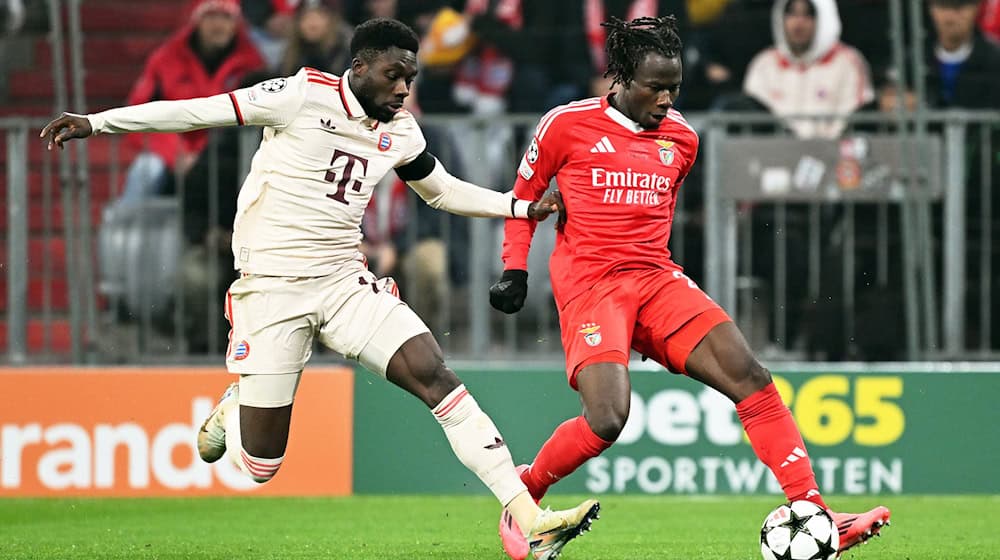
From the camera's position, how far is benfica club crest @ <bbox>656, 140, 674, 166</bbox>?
278 inches

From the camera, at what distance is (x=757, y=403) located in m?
6.66

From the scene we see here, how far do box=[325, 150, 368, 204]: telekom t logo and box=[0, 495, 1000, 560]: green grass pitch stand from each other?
1529mm

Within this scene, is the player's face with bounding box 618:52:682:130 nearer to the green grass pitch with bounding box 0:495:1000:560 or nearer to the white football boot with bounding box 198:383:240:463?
the green grass pitch with bounding box 0:495:1000:560

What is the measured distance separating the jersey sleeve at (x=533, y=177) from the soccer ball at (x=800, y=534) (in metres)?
1.60

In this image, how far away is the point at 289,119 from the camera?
671 cm

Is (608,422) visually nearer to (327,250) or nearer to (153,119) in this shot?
(327,250)

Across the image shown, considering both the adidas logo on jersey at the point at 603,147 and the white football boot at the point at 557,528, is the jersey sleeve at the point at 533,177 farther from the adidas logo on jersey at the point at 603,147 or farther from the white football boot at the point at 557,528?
the white football boot at the point at 557,528

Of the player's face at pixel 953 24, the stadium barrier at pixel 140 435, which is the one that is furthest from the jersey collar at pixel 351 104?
the player's face at pixel 953 24

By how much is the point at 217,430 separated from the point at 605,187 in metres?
2.04

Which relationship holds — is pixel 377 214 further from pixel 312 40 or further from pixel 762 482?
pixel 762 482

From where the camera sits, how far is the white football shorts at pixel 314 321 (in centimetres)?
676

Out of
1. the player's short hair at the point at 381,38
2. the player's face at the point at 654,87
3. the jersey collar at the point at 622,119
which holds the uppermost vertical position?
the player's short hair at the point at 381,38

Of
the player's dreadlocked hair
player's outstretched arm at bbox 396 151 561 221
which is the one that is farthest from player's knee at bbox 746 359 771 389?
the player's dreadlocked hair

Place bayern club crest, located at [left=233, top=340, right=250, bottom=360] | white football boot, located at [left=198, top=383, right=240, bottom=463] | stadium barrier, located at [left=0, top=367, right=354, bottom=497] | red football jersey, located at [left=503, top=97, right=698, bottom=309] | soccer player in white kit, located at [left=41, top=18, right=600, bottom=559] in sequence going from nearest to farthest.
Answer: soccer player in white kit, located at [left=41, top=18, right=600, bottom=559] → bayern club crest, located at [left=233, top=340, right=250, bottom=360] → red football jersey, located at [left=503, top=97, right=698, bottom=309] → white football boot, located at [left=198, top=383, right=240, bottom=463] → stadium barrier, located at [left=0, top=367, right=354, bottom=497]
